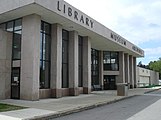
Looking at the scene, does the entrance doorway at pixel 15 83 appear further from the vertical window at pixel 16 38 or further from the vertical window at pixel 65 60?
the vertical window at pixel 65 60

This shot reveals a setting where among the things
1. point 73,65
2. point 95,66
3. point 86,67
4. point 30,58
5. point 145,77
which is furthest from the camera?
point 145,77

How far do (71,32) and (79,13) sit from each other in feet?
8.98

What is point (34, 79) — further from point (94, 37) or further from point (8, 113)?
point (94, 37)

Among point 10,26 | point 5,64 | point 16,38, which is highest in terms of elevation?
point 10,26

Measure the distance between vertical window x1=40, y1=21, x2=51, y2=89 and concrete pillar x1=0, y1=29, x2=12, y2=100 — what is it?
245cm

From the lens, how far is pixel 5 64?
62.1 ft

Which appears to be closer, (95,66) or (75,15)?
(75,15)

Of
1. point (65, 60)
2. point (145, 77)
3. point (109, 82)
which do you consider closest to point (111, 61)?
point (109, 82)

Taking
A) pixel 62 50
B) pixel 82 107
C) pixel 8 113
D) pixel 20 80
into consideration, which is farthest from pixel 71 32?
pixel 8 113

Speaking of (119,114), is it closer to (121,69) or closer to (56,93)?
(56,93)

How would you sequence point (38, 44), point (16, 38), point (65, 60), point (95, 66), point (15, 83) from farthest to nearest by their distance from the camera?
point (95, 66) → point (65, 60) → point (16, 38) → point (15, 83) → point (38, 44)

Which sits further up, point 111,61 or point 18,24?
point 18,24

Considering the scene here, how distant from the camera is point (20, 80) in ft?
59.9

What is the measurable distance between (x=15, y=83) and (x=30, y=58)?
2.51 meters
